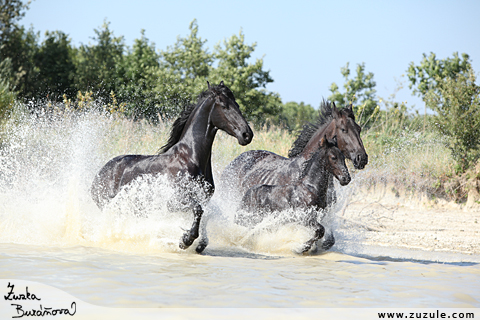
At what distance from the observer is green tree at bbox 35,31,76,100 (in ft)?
104

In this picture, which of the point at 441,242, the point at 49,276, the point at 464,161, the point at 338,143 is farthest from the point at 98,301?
the point at 464,161

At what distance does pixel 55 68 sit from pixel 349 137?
29.7 meters

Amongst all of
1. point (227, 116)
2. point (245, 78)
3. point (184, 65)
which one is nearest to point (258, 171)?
point (227, 116)

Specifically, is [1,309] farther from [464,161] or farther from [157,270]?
[464,161]

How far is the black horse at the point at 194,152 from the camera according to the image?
5977mm

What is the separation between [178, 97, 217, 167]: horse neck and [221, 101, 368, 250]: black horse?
51.9 inches

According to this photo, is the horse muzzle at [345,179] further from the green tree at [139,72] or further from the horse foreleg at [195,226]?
the green tree at [139,72]

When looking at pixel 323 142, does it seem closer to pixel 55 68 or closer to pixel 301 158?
pixel 301 158

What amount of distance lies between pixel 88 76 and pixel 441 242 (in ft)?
96.0

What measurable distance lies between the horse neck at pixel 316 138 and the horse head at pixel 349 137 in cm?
4

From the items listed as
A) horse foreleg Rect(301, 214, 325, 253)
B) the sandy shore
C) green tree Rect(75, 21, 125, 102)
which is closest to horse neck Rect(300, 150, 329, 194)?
horse foreleg Rect(301, 214, 325, 253)

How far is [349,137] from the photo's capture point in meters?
6.84

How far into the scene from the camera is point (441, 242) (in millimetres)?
8094
